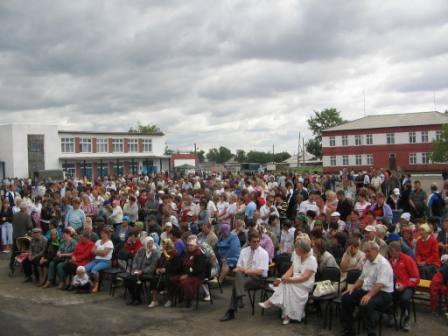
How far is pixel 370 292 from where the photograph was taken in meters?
6.44

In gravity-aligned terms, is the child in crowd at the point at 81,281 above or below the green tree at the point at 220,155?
below

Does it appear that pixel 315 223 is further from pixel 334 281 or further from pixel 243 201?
pixel 243 201

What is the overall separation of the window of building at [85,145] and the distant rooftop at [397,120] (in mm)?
33201

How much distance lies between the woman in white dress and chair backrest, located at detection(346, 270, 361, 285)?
0.52 meters

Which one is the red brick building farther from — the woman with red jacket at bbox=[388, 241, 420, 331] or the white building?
the woman with red jacket at bbox=[388, 241, 420, 331]

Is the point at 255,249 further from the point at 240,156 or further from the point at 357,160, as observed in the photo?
the point at 240,156

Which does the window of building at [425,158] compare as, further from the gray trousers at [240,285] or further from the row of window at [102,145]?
the gray trousers at [240,285]

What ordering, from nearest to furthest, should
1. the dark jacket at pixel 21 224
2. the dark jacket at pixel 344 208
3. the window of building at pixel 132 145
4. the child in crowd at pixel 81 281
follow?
the child in crowd at pixel 81 281, the dark jacket at pixel 344 208, the dark jacket at pixel 21 224, the window of building at pixel 132 145

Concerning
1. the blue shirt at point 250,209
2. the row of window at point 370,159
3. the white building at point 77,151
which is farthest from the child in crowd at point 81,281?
the row of window at point 370,159

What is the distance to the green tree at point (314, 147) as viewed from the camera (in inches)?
3748

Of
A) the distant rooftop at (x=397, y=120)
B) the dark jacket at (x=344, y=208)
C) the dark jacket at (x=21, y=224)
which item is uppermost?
the distant rooftop at (x=397, y=120)

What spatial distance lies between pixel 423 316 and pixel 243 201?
6.90 meters

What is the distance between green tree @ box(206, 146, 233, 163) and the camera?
14275cm

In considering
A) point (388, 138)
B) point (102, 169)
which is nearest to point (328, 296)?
point (102, 169)
